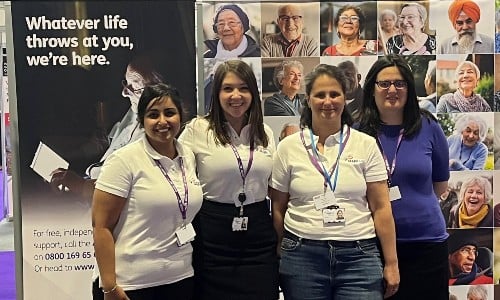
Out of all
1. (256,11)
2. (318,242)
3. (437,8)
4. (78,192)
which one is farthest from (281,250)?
(437,8)

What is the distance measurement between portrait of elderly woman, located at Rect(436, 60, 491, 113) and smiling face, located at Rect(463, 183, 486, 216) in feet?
1.50

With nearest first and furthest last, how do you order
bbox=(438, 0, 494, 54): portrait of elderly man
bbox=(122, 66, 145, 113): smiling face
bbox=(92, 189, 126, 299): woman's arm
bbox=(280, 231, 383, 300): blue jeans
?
bbox=(92, 189, 126, 299): woman's arm → bbox=(280, 231, 383, 300): blue jeans → bbox=(122, 66, 145, 113): smiling face → bbox=(438, 0, 494, 54): portrait of elderly man

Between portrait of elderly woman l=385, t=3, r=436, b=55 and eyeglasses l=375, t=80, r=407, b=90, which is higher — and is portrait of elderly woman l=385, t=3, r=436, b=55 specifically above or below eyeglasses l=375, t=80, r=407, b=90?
above

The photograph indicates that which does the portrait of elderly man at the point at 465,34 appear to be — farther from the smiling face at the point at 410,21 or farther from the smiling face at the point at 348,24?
the smiling face at the point at 348,24

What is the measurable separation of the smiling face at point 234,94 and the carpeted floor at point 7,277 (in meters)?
3.44

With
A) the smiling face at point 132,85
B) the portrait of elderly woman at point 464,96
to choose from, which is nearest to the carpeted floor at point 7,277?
the smiling face at point 132,85

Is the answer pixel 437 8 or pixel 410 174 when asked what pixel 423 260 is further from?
pixel 437 8

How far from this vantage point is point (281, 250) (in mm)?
2268

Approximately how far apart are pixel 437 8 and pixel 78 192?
220cm

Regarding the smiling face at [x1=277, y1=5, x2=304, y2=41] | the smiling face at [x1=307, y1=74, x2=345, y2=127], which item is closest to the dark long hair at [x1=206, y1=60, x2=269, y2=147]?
the smiling face at [x1=307, y1=74, x2=345, y2=127]

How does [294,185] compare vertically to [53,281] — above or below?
above

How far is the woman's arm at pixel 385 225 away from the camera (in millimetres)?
2207

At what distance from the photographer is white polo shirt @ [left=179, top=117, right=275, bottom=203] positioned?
221 cm

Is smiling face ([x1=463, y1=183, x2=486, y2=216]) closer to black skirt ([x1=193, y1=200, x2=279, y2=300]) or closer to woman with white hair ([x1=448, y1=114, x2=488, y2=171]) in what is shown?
woman with white hair ([x1=448, y1=114, x2=488, y2=171])
